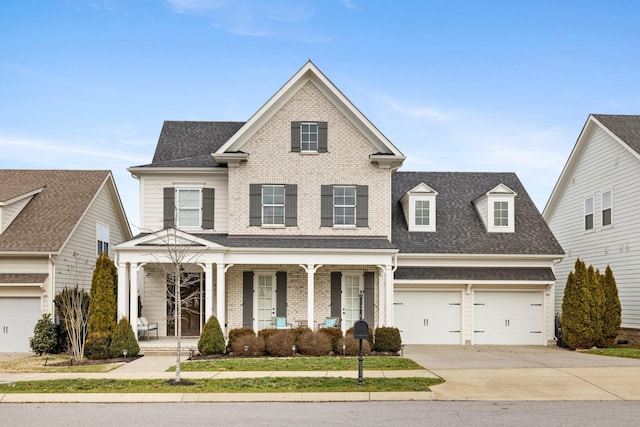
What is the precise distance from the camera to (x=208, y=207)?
26719 mm

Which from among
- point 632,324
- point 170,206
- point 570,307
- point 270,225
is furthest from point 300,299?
point 632,324

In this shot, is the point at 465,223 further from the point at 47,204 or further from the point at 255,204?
the point at 47,204

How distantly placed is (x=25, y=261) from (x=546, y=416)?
64.8 ft

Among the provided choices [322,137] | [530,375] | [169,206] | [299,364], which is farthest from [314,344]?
[169,206]

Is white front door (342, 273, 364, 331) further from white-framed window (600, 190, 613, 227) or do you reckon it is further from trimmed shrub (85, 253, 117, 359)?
white-framed window (600, 190, 613, 227)

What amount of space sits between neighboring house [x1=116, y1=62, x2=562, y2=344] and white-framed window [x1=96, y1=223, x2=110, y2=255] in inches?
189

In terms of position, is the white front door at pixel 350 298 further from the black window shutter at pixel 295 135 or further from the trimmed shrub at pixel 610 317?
the trimmed shrub at pixel 610 317

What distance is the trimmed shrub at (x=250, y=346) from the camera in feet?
72.4

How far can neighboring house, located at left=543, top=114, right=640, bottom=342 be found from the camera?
2680 cm

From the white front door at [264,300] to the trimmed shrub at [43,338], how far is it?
7034 millimetres

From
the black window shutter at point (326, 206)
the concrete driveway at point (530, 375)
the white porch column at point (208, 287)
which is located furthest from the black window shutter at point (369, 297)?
the white porch column at point (208, 287)

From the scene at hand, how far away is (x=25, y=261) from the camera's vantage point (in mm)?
25484

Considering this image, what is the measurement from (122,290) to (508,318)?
48.5 ft

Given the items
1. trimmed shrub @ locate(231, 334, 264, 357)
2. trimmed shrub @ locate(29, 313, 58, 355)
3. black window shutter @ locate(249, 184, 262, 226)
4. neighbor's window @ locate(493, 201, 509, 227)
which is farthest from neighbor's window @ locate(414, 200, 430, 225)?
trimmed shrub @ locate(29, 313, 58, 355)
